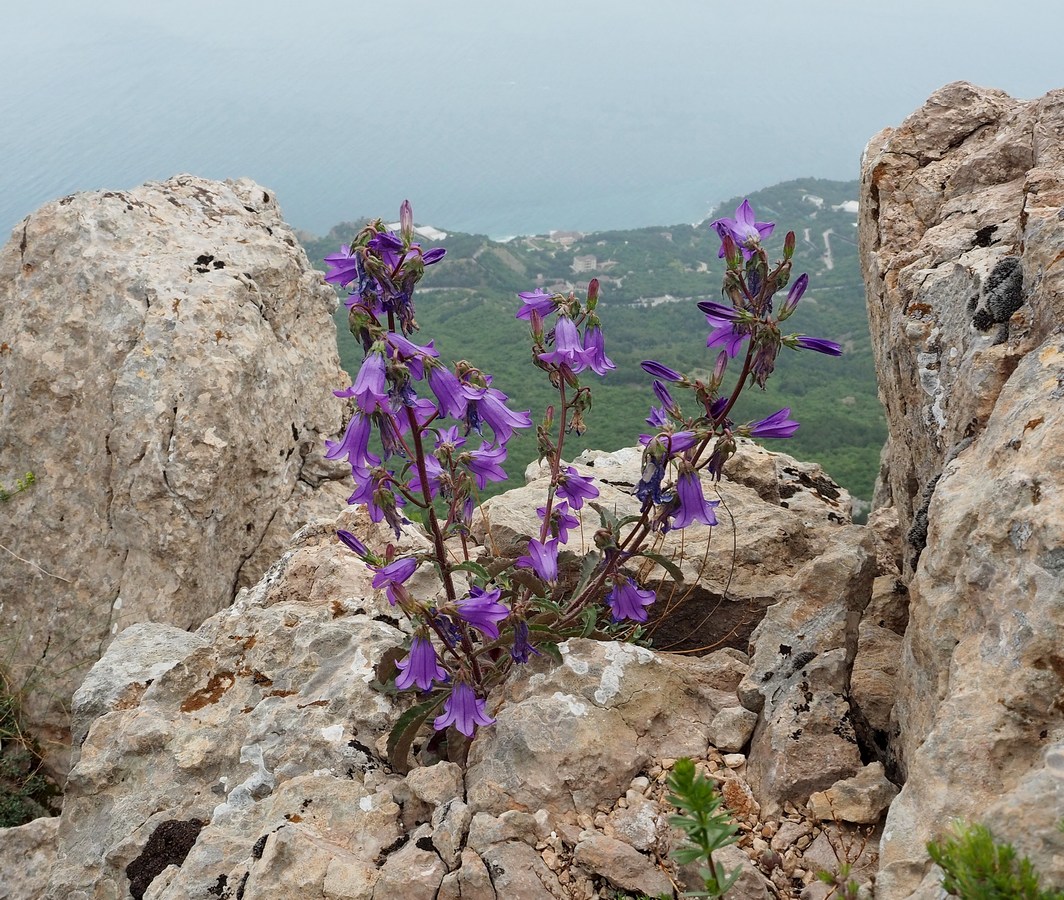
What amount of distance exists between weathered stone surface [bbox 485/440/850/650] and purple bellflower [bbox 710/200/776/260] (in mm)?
1888

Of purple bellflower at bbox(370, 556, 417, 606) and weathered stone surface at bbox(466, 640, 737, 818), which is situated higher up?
purple bellflower at bbox(370, 556, 417, 606)

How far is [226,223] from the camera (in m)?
8.91

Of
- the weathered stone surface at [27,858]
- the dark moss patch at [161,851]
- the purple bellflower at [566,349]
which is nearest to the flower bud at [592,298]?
the purple bellflower at [566,349]

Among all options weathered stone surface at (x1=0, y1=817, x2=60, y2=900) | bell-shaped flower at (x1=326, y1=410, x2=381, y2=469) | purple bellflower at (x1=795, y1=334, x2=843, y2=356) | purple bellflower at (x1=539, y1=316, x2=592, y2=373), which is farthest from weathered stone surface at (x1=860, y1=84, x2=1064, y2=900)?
weathered stone surface at (x1=0, y1=817, x2=60, y2=900)

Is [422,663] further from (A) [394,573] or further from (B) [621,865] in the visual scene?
(B) [621,865]

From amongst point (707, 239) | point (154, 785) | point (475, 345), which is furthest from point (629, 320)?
point (154, 785)

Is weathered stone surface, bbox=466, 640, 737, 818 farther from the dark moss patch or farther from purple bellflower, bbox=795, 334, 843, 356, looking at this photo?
purple bellflower, bbox=795, 334, 843, 356

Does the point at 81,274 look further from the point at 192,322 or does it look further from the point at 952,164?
the point at 952,164

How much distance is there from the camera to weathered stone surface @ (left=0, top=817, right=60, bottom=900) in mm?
4824

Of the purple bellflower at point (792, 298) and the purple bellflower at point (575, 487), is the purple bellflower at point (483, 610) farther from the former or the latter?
the purple bellflower at point (792, 298)

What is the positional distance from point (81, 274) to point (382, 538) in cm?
404

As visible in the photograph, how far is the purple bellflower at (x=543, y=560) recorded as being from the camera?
14.7ft

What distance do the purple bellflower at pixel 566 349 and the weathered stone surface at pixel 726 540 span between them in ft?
4.87

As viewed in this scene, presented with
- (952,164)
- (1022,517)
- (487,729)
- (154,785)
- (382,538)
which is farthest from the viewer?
(382,538)
